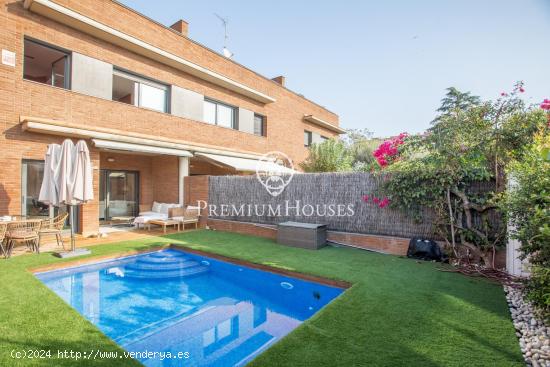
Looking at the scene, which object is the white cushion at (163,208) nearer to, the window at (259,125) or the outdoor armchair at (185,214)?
the outdoor armchair at (185,214)

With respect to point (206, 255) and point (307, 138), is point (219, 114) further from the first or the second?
point (206, 255)

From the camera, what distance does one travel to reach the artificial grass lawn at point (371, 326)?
4.39 meters

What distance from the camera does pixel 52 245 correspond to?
12.1m

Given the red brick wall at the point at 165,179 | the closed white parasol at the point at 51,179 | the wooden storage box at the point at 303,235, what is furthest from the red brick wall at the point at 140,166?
the wooden storage box at the point at 303,235

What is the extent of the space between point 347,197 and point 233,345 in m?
9.11

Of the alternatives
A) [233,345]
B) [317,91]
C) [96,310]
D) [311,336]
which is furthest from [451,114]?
[317,91]

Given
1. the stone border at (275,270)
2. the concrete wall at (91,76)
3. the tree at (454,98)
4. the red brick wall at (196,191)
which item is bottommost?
the stone border at (275,270)

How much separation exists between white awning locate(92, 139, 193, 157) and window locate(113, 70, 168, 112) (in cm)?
275

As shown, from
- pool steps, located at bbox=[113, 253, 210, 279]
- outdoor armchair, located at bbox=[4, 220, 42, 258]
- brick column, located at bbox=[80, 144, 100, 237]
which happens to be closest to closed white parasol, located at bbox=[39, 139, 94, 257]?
outdoor armchair, located at bbox=[4, 220, 42, 258]

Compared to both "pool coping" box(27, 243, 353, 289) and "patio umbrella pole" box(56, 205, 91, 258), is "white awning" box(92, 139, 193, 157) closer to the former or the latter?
"patio umbrella pole" box(56, 205, 91, 258)

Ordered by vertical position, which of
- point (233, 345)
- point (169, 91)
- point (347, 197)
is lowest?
point (233, 345)

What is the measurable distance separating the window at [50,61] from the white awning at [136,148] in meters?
3.14

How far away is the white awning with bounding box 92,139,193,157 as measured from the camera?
14453 millimetres

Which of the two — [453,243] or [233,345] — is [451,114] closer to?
[453,243]
